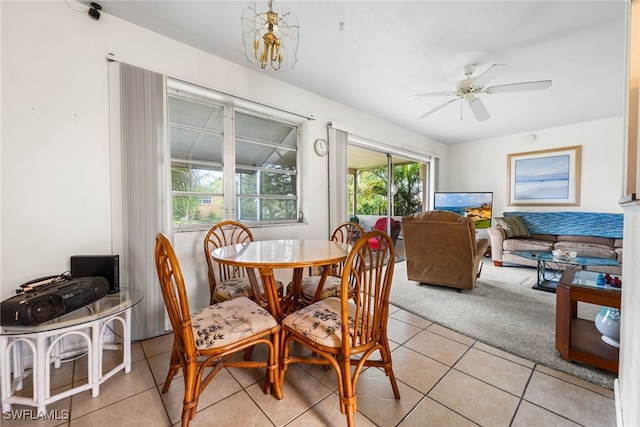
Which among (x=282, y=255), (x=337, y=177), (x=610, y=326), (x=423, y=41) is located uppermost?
(x=423, y=41)

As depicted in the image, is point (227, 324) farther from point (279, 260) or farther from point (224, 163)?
point (224, 163)

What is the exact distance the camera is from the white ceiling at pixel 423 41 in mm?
1855

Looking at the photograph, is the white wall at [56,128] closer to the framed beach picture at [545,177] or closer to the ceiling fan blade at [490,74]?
the ceiling fan blade at [490,74]

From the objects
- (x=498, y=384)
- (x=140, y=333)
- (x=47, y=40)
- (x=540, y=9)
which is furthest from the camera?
(x=140, y=333)

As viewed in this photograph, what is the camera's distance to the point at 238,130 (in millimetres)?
2742

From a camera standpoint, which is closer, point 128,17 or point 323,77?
point 128,17

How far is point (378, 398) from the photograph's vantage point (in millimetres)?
1405

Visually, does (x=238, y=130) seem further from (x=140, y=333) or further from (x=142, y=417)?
(x=142, y=417)

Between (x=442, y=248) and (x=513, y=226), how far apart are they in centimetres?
246

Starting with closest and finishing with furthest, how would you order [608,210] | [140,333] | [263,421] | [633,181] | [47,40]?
[633,181] → [263,421] → [47,40] → [140,333] → [608,210]

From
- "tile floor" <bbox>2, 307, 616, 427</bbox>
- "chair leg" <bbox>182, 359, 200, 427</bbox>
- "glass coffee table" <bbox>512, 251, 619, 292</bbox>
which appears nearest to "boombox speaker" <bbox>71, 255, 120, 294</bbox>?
"tile floor" <bbox>2, 307, 616, 427</bbox>

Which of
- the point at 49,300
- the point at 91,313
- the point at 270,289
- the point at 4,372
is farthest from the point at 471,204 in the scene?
the point at 4,372

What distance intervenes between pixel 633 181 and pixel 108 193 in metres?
2.95

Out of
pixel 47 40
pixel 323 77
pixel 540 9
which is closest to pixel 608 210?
pixel 540 9
